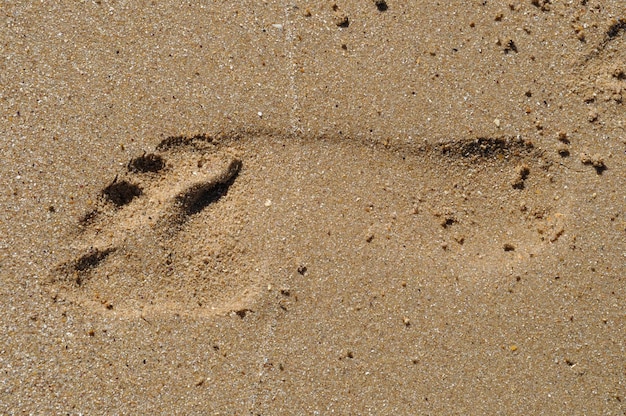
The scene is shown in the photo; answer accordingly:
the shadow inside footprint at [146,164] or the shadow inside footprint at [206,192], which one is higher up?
Answer: the shadow inside footprint at [146,164]

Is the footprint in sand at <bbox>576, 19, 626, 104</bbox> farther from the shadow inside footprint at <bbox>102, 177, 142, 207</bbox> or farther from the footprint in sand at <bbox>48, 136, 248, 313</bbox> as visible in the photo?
the shadow inside footprint at <bbox>102, 177, 142, 207</bbox>

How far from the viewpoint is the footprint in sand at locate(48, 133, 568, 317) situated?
243cm

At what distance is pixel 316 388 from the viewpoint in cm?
241

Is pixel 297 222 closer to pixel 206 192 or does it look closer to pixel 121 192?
pixel 206 192

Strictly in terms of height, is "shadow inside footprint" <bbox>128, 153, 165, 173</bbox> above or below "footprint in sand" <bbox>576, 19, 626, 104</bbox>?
below

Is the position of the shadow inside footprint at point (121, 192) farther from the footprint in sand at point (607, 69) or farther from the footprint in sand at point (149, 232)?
the footprint in sand at point (607, 69)

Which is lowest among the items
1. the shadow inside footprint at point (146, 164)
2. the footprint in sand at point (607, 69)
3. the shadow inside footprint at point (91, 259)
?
the shadow inside footprint at point (91, 259)

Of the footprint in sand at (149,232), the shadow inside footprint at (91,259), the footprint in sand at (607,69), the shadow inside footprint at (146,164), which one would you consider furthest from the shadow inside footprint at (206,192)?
the footprint in sand at (607,69)

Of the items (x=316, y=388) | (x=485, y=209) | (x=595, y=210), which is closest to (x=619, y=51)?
(x=595, y=210)

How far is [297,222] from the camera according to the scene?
2453mm

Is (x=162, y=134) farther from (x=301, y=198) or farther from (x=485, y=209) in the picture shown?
(x=485, y=209)

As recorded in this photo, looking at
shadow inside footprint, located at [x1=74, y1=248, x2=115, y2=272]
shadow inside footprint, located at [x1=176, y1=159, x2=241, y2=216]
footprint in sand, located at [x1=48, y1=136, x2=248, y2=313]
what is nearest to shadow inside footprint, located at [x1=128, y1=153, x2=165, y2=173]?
footprint in sand, located at [x1=48, y1=136, x2=248, y2=313]

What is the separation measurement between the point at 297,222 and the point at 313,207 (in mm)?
91

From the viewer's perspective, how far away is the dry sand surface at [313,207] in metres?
2.40
